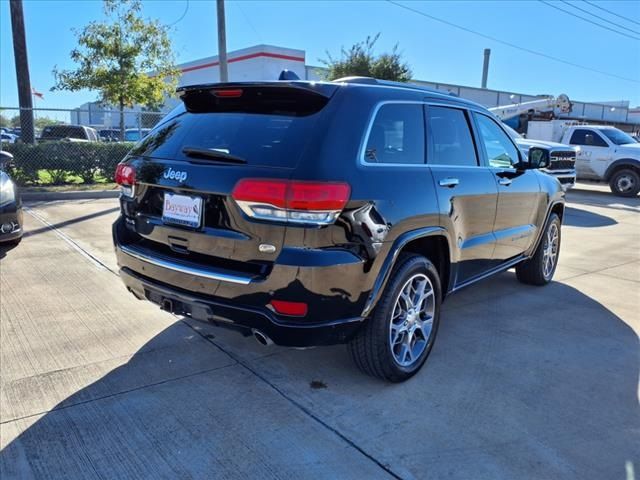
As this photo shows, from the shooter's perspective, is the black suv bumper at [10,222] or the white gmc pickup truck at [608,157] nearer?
the black suv bumper at [10,222]

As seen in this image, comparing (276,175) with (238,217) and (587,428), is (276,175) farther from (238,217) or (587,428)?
(587,428)

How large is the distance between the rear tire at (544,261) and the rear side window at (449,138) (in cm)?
194

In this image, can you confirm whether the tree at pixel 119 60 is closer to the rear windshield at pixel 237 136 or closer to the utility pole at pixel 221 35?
the utility pole at pixel 221 35

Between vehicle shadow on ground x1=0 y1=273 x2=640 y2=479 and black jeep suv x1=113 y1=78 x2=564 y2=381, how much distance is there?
1.22 ft

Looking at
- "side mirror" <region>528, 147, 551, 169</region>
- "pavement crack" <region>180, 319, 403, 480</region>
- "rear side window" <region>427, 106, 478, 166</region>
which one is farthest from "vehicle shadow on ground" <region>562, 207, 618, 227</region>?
"pavement crack" <region>180, 319, 403, 480</region>

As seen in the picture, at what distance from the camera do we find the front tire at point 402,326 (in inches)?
124

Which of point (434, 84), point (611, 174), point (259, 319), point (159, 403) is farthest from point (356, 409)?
point (434, 84)

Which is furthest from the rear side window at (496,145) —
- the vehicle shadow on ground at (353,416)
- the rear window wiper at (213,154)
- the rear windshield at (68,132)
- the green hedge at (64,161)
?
the rear windshield at (68,132)

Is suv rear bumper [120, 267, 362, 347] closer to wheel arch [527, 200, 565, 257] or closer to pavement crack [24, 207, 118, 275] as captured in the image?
pavement crack [24, 207, 118, 275]

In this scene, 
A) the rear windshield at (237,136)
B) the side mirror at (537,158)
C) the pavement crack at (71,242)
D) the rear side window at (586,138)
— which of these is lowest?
the pavement crack at (71,242)

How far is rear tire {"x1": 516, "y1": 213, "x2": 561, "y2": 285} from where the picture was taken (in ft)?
18.3

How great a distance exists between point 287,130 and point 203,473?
1.82 metres

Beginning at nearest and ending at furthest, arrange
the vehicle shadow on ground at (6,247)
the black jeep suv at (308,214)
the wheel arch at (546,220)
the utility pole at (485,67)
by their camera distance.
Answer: the black jeep suv at (308,214) < the wheel arch at (546,220) < the vehicle shadow on ground at (6,247) < the utility pole at (485,67)

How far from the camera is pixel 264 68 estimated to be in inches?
1085
